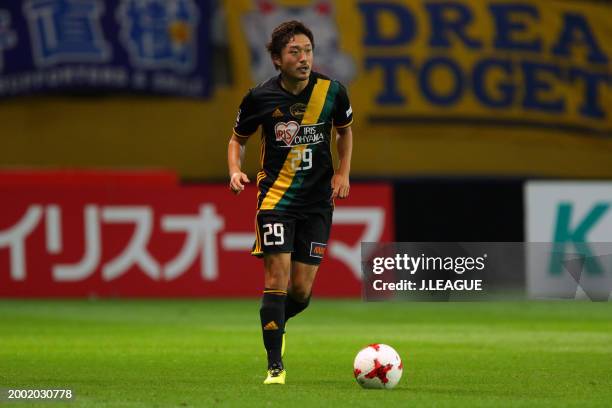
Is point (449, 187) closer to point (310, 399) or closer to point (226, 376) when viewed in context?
point (226, 376)

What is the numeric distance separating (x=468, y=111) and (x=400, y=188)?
513 centimetres

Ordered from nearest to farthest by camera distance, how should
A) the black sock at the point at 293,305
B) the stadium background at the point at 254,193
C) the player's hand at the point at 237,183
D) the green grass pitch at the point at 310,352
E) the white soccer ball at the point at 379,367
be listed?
the green grass pitch at the point at 310,352 < the white soccer ball at the point at 379,367 < the player's hand at the point at 237,183 < the black sock at the point at 293,305 < the stadium background at the point at 254,193

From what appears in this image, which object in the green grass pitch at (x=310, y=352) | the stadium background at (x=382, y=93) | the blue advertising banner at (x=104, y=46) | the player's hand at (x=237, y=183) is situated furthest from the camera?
the stadium background at (x=382, y=93)

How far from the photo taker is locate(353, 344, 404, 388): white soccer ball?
7285 mm

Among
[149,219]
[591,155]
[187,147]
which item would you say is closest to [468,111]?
[591,155]

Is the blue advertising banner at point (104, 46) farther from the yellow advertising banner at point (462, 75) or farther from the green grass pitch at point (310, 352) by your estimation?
the green grass pitch at point (310, 352)

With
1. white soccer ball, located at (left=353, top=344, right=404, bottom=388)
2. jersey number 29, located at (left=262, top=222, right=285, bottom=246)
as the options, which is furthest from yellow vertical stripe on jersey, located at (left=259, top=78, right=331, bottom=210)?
white soccer ball, located at (left=353, top=344, right=404, bottom=388)

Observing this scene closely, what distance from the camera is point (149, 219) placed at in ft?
53.0

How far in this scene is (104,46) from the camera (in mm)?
20422

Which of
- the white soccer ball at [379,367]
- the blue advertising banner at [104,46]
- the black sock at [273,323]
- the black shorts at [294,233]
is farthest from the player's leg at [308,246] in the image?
the blue advertising banner at [104,46]

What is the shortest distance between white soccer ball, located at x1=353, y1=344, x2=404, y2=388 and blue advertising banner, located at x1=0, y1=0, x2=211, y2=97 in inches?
540

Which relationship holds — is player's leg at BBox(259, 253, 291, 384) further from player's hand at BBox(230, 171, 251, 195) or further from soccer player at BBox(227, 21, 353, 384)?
player's hand at BBox(230, 171, 251, 195)

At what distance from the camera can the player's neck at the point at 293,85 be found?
7.66 m

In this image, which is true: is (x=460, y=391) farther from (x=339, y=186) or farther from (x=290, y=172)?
(x=290, y=172)
